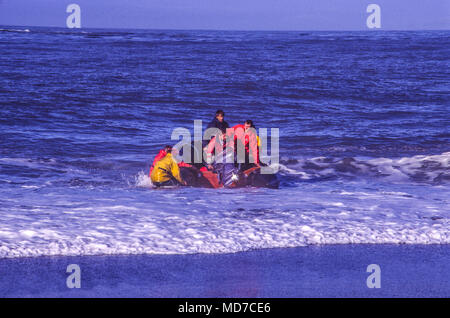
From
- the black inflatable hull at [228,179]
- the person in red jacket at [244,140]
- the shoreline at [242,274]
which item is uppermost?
the person in red jacket at [244,140]

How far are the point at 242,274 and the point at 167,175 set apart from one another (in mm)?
5431

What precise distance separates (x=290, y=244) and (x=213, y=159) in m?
4.67

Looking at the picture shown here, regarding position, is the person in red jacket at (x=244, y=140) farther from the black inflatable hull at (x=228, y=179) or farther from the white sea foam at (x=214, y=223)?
the white sea foam at (x=214, y=223)

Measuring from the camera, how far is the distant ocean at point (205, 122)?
7238 mm

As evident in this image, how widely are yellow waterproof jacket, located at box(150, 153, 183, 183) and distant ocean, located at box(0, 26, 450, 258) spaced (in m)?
0.35

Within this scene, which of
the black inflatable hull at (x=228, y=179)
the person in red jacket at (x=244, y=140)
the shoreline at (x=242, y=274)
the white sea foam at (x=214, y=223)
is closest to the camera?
the shoreline at (x=242, y=274)

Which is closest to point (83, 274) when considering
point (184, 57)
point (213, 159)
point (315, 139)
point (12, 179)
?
point (213, 159)

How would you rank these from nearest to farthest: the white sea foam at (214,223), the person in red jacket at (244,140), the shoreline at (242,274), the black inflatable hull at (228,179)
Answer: the shoreline at (242,274) < the white sea foam at (214,223) < the black inflatable hull at (228,179) < the person in red jacket at (244,140)

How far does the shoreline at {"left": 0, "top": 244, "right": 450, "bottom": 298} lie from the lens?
5.21 m

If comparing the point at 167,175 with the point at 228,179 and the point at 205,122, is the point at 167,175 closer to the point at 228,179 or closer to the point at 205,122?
the point at 228,179

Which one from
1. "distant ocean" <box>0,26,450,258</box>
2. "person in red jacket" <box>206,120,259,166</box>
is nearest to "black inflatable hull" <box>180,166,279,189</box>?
"distant ocean" <box>0,26,450,258</box>

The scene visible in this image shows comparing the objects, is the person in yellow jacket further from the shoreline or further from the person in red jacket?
the shoreline

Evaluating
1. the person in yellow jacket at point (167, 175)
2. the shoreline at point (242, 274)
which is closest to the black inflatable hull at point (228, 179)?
the person in yellow jacket at point (167, 175)

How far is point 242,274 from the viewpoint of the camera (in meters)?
5.67
